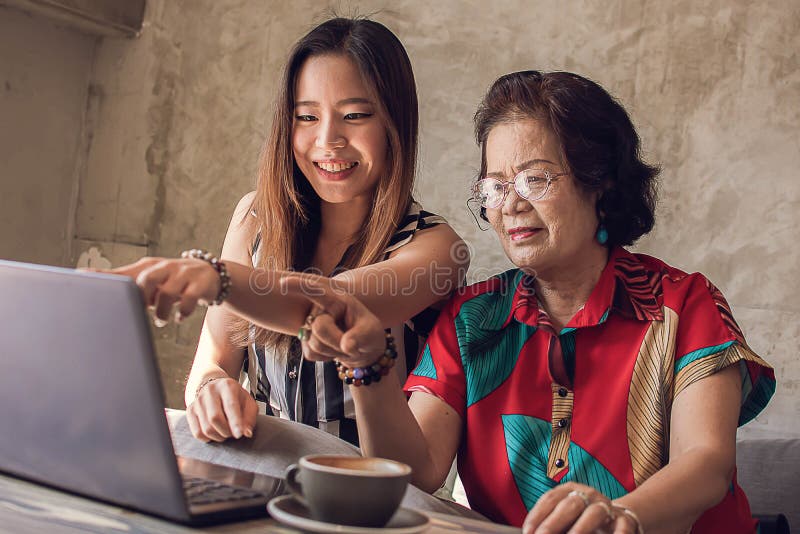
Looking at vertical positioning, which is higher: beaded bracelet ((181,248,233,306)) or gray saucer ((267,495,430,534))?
beaded bracelet ((181,248,233,306))

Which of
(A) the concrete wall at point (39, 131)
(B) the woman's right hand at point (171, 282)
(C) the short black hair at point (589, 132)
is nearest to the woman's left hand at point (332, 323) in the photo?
(B) the woman's right hand at point (171, 282)

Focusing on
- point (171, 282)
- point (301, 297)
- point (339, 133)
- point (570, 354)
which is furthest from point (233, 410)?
point (339, 133)

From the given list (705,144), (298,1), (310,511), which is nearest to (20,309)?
(310,511)

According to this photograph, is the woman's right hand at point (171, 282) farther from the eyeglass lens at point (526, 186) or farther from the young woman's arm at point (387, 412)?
the eyeglass lens at point (526, 186)

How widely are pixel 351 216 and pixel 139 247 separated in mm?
2608

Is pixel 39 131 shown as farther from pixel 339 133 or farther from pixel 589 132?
pixel 589 132

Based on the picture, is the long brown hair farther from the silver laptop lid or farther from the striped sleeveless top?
the silver laptop lid

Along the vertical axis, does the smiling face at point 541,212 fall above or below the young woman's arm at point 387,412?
above

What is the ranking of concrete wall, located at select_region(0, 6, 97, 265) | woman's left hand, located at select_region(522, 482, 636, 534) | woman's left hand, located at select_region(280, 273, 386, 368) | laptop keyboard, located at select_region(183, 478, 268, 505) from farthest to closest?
1. concrete wall, located at select_region(0, 6, 97, 265)
2. woman's left hand, located at select_region(280, 273, 386, 368)
3. woman's left hand, located at select_region(522, 482, 636, 534)
4. laptop keyboard, located at select_region(183, 478, 268, 505)

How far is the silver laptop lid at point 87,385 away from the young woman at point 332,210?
0.89 m

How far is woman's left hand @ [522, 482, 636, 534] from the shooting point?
3.21 ft

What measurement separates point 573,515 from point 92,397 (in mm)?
523

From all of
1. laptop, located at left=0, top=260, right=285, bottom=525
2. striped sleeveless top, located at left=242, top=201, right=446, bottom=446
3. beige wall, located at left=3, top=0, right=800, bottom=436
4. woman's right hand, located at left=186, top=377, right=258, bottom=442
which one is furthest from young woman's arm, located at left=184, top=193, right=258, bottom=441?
beige wall, located at left=3, top=0, right=800, bottom=436

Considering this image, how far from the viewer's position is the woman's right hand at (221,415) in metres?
1.29
